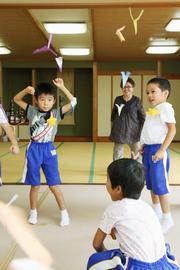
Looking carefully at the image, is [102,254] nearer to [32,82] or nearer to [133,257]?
[133,257]

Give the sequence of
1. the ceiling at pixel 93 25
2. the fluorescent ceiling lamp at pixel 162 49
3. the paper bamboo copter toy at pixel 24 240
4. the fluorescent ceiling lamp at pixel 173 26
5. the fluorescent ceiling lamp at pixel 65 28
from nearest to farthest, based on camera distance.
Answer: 1. the paper bamboo copter toy at pixel 24 240
2. the ceiling at pixel 93 25
3. the fluorescent ceiling lamp at pixel 173 26
4. the fluorescent ceiling lamp at pixel 65 28
5. the fluorescent ceiling lamp at pixel 162 49

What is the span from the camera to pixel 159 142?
2.61 meters

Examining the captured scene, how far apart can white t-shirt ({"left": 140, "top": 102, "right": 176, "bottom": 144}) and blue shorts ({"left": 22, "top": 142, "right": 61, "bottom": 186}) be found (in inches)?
28.1

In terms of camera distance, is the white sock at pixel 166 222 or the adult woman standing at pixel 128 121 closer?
the white sock at pixel 166 222

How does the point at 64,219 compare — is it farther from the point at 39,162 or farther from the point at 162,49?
the point at 162,49

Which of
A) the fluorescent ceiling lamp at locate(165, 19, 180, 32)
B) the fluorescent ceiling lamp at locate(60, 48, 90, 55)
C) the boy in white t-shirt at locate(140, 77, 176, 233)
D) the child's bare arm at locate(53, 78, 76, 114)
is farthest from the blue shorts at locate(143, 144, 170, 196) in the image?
the fluorescent ceiling lamp at locate(60, 48, 90, 55)

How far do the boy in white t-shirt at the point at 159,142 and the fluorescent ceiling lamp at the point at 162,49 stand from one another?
543 centimetres

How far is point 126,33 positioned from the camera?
6.44 m

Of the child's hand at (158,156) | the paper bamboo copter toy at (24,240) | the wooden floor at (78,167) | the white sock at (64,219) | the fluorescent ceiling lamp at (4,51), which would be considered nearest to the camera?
the paper bamboo copter toy at (24,240)

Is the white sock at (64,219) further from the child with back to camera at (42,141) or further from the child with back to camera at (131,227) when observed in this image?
the child with back to camera at (131,227)

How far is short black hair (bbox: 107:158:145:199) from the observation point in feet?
4.87

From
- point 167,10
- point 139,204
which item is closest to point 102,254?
point 139,204

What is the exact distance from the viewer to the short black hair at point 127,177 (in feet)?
4.87

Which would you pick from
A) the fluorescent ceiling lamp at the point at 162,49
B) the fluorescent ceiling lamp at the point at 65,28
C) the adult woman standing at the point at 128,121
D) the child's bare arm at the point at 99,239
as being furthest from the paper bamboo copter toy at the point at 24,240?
the fluorescent ceiling lamp at the point at 162,49
